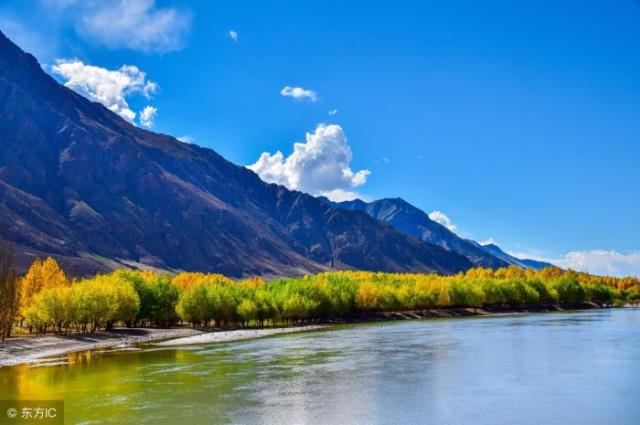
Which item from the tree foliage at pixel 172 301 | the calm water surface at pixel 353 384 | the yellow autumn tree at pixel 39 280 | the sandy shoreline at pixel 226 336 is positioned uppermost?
the yellow autumn tree at pixel 39 280

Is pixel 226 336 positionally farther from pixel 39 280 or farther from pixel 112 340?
pixel 39 280

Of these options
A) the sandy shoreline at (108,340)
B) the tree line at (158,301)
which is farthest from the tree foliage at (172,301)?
the sandy shoreline at (108,340)

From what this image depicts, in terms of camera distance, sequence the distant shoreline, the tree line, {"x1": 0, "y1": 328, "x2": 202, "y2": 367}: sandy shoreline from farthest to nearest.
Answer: the tree line, the distant shoreline, {"x1": 0, "y1": 328, "x2": 202, "y2": 367}: sandy shoreline

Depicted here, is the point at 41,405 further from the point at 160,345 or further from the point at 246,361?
the point at 160,345

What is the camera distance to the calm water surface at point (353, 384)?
45375 millimetres

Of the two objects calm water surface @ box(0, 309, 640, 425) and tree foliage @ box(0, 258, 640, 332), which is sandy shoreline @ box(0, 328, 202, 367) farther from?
calm water surface @ box(0, 309, 640, 425)

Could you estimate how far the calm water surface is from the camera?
1786 inches

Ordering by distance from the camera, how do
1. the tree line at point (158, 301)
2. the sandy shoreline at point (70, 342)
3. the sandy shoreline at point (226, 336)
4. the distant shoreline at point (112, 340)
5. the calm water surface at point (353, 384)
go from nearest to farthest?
the calm water surface at point (353, 384) < the sandy shoreline at point (70, 342) < the distant shoreline at point (112, 340) < the tree line at point (158, 301) < the sandy shoreline at point (226, 336)

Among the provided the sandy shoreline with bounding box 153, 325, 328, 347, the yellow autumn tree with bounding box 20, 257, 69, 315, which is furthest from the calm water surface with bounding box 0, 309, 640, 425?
the yellow autumn tree with bounding box 20, 257, 69, 315

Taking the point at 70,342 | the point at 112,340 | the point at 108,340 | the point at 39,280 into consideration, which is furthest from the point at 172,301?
the point at 70,342

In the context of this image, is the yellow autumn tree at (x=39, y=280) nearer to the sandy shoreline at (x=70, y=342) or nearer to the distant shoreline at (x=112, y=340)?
the sandy shoreline at (x=70, y=342)

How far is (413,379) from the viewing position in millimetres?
60906

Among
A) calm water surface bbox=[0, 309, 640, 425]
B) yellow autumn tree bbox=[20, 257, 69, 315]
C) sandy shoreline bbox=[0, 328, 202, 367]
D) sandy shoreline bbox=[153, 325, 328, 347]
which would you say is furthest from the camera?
yellow autumn tree bbox=[20, 257, 69, 315]

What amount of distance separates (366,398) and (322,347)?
44.9 metres
